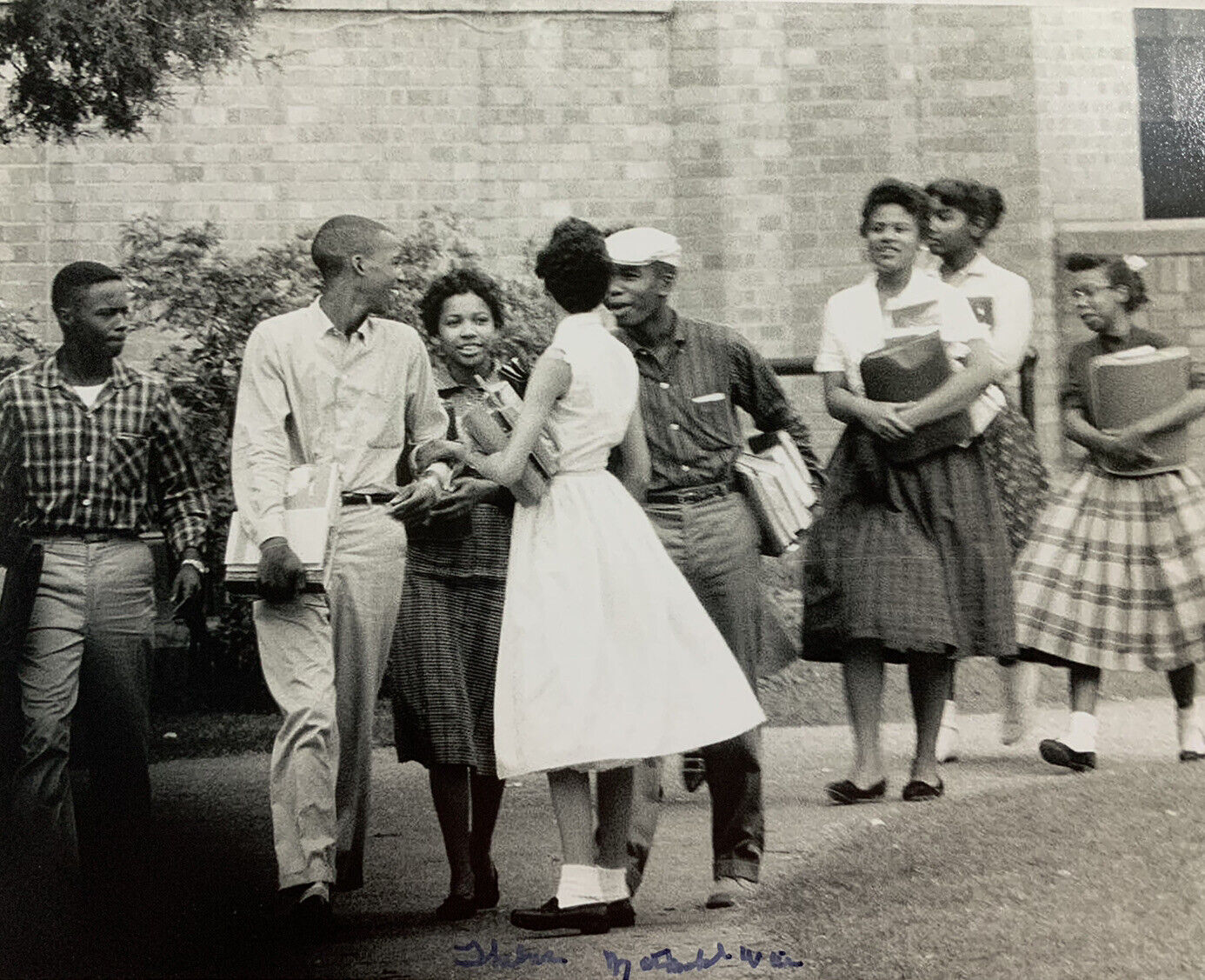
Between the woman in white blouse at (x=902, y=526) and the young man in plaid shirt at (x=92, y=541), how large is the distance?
170 centimetres

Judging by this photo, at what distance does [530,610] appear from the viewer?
13.2ft

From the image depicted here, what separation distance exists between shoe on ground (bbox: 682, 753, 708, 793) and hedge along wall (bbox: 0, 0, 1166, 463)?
112 cm

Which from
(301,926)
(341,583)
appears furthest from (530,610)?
(301,926)

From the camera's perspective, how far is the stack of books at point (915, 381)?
4887 millimetres

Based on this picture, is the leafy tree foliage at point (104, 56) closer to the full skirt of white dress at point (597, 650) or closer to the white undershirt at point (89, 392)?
the white undershirt at point (89, 392)

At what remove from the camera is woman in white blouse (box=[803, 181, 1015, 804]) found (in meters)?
4.88

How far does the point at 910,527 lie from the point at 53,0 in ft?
8.55

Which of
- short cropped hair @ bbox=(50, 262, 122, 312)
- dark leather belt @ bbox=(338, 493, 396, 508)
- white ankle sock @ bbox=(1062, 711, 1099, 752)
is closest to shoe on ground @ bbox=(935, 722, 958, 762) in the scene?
white ankle sock @ bbox=(1062, 711, 1099, 752)

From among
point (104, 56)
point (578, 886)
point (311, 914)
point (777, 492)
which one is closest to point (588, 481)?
point (777, 492)

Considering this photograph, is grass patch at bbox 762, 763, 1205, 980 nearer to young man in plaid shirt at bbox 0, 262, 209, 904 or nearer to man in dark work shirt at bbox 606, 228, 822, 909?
man in dark work shirt at bbox 606, 228, 822, 909

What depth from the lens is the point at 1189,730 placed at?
513cm

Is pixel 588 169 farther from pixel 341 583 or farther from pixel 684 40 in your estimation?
pixel 341 583
